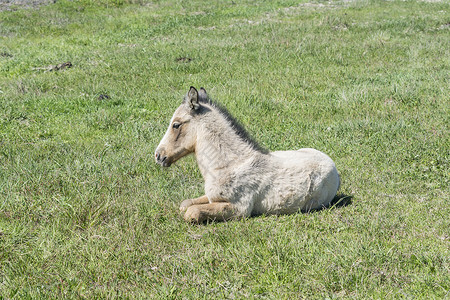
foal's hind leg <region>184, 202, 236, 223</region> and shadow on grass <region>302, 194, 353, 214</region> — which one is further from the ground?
foal's hind leg <region>184, 202, 236, 223</region>

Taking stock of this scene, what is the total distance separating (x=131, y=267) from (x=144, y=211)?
142 centimetres

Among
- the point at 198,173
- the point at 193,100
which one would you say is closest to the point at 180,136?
the point at 193,100

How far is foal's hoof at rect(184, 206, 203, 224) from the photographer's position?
5.88m

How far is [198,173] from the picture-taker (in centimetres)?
789

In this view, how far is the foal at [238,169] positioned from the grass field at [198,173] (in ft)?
0.90

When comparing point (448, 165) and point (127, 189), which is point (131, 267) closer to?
point (127, 189)

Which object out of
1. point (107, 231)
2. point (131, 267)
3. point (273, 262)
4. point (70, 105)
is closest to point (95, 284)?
point (131, 267)

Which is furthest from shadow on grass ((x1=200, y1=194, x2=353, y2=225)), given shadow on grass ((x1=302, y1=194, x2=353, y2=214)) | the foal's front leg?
the foal's front leg

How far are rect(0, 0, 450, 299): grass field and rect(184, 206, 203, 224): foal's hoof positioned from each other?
0.32 ft

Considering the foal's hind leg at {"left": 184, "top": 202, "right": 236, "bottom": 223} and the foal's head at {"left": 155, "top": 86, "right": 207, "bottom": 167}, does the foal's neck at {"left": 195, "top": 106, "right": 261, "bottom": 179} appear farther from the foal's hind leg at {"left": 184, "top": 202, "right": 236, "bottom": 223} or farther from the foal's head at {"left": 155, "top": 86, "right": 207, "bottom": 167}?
the foal's hind leg at {"left": 184, "top": 202, "right": 236, "bottom": 223}

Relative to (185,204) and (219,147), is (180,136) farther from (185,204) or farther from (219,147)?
(185,204)

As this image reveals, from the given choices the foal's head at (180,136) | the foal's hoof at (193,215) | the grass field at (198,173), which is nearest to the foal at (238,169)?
the foal's head at (180,136)

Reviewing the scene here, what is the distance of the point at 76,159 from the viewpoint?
8.30 meters

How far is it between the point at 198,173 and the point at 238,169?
5.80 ft
